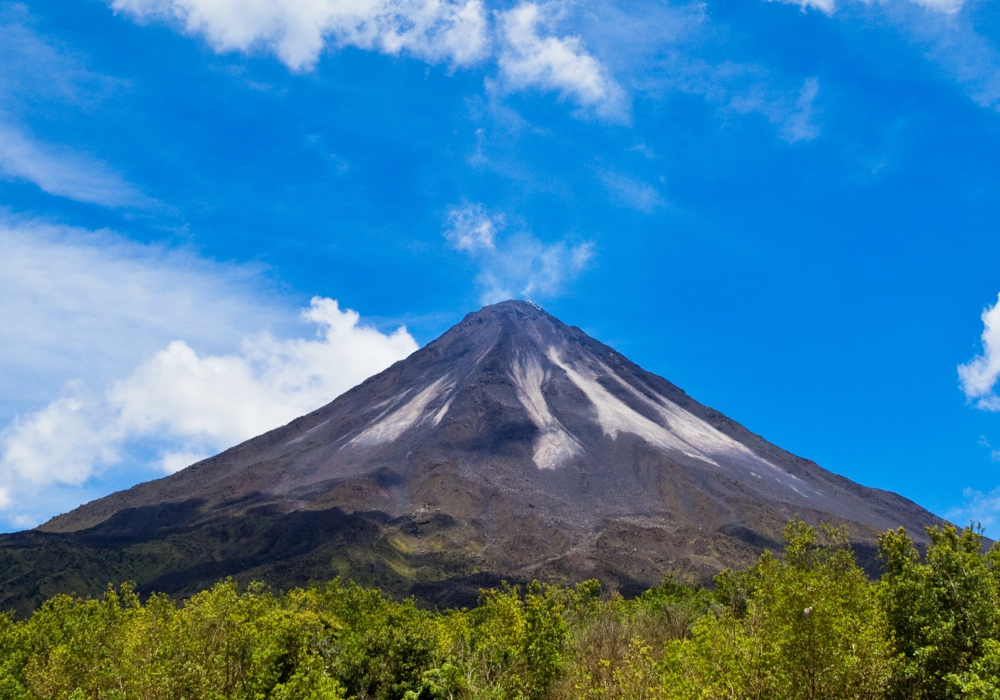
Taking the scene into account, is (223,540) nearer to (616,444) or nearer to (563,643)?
(616,444)

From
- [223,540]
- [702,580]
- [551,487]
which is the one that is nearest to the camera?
[702,580]

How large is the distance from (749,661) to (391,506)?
97.9m

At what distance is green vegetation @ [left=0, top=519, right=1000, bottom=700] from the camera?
14039mm

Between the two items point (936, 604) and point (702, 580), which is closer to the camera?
point (936, 604)

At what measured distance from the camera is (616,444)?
436 feet

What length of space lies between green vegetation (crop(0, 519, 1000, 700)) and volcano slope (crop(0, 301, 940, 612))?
178ft

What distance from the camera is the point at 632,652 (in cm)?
1811

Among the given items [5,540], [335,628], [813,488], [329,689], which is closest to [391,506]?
[5,540]

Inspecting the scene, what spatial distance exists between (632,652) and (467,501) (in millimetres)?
92971

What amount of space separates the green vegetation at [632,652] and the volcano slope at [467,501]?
178 ft

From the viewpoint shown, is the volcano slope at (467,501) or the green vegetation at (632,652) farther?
the volcano slope at (467,501)

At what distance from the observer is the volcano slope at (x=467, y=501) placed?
85.4m

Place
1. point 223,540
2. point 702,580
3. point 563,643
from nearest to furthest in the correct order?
point 563,643, point 702,580, point 223,540

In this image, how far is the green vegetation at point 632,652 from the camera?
46.1 ft
